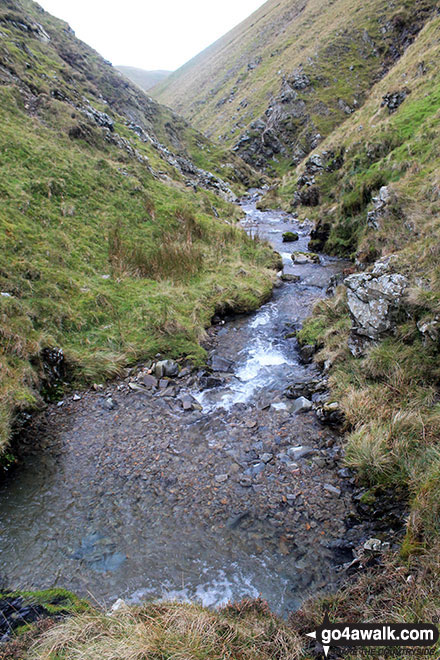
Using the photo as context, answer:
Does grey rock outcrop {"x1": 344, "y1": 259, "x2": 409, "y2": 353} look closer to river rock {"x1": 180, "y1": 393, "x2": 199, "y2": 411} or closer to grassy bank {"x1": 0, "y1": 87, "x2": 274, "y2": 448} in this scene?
river rock {"x1": 180, "y1": 393, "x2": 199, "y2": 411}

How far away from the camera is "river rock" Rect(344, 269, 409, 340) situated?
7.50 m

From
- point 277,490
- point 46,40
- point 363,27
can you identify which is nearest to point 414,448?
point 277,490

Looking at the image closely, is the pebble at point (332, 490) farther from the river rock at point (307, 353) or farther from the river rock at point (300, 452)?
the river rock at point (307, 353)

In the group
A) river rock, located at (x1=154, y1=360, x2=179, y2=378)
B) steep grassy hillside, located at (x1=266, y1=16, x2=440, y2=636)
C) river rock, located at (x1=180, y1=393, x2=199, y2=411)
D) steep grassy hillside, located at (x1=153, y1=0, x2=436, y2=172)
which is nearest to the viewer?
steep grassy hillside, located at (x1=266, y1=16, x2=440, y2=636)

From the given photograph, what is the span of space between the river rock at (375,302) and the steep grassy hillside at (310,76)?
5497cm

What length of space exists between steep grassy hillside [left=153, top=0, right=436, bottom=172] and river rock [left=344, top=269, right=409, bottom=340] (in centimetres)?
5497

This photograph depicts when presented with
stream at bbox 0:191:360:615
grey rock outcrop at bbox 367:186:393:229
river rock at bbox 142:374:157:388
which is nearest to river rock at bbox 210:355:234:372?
stream at bbox 0:191:360:615

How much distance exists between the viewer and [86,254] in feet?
40.5

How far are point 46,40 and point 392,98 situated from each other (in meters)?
34.3

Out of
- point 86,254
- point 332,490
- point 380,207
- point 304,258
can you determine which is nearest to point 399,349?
point 332,490

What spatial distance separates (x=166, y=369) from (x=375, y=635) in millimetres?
7050

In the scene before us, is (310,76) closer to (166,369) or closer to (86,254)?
(86,254)

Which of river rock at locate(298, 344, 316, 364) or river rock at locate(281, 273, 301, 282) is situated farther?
river rock at locate(281, 273, 301, 282)

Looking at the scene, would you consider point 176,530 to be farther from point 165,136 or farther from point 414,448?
point 165,136
